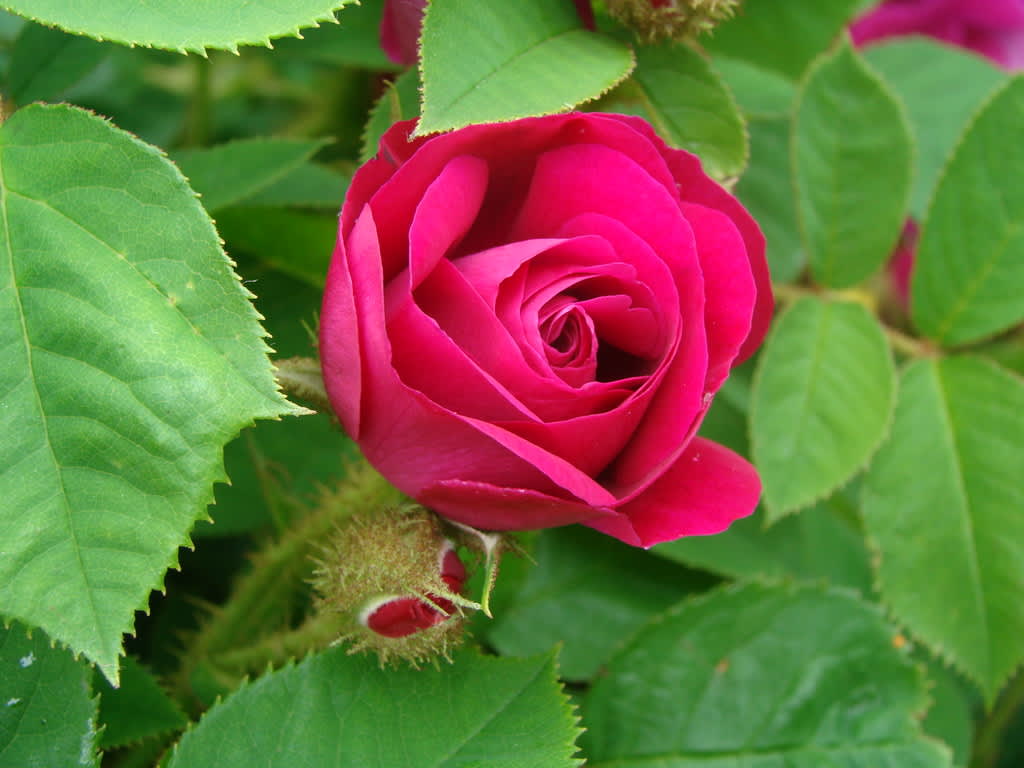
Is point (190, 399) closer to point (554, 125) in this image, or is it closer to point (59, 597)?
point (59, 597)

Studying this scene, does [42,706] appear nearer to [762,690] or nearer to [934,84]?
[762,690]

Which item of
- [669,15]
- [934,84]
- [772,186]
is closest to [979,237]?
[772,186]

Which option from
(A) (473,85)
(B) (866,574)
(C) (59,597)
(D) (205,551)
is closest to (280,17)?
(A) (473,85)

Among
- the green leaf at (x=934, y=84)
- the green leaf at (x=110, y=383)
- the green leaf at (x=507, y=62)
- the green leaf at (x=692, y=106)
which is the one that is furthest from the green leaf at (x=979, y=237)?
the green leaf at (x=110, y=383)

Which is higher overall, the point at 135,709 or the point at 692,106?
the point at 692,106

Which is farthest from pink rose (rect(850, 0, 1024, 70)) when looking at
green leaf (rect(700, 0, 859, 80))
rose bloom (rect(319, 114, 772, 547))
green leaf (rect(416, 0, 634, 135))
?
rose bloom (rect(319, 114, 772, 547))

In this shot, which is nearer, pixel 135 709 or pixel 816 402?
pixel 135 709
